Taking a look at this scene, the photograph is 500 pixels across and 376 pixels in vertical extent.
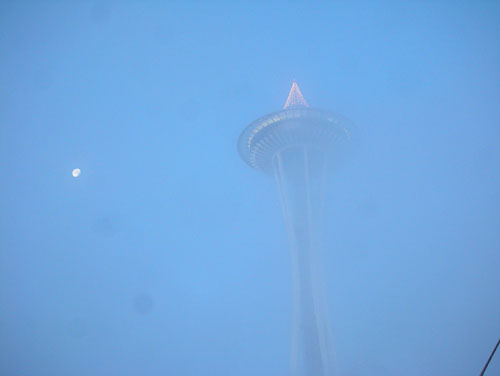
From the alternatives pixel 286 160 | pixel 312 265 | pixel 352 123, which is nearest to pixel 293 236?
pixel 312 265

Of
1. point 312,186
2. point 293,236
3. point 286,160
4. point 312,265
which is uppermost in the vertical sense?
point 286,160

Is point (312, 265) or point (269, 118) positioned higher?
point (269, 118)

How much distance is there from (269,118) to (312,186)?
7466 millimetres

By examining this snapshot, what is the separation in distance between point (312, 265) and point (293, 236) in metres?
3.00

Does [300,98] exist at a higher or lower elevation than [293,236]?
higher

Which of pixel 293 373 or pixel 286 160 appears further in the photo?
pixel 286 160

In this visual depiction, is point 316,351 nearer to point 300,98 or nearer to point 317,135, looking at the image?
point 317,135

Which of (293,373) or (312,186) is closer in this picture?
(293,373)

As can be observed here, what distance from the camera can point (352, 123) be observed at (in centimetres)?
2492

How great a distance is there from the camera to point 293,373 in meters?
19.5

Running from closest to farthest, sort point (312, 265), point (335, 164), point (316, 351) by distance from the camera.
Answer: point (316, 351) → point (312, 265) → point (335, 164)

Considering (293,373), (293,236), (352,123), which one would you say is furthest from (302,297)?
(352,123)

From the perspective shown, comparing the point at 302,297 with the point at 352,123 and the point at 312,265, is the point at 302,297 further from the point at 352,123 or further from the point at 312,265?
the point at 352,123

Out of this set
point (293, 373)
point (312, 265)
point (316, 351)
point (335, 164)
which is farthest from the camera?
point (335, 164)
